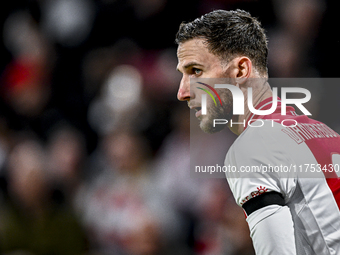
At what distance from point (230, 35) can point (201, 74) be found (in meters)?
0.21

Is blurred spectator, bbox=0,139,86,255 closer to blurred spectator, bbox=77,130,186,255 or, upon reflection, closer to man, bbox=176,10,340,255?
blurred spectator, bbox=77,130,186,255

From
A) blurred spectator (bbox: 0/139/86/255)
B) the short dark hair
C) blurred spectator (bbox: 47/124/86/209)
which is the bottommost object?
blurred spectator (bbox: 0/139/86/255)

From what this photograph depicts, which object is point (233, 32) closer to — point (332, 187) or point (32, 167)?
point (332, 187)

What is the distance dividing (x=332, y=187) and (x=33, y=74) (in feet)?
10.4

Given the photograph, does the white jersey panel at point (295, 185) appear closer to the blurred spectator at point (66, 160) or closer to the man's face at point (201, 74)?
the man's face at point (201, 74)

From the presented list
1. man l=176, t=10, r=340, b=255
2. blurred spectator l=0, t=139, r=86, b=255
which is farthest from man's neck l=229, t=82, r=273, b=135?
blurred spectator l=0, t=139, r=86, b=255

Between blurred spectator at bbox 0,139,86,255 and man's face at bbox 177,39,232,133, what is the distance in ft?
6.29

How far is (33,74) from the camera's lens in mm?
3498

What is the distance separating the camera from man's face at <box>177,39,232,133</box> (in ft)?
4.54

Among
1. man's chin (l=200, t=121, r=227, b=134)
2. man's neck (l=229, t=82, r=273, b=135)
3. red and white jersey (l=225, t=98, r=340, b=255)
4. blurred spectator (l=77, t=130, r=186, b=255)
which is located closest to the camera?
red and white jersey (l=225, t=98, r=340, b=255)

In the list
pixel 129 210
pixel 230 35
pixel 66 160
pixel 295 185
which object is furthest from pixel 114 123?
pixel 295 185

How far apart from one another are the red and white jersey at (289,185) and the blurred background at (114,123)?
67.5 inches

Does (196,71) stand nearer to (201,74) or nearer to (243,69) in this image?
(201,74)

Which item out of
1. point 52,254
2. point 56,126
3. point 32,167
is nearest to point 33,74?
point 56,126
